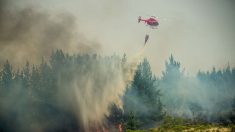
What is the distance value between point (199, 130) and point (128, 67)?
1246 inches

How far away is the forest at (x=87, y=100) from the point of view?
9238cm

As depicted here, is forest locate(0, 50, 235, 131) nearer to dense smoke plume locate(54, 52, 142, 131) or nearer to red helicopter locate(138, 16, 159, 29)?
dense smoke plume locate(54, 52, 142, 131)

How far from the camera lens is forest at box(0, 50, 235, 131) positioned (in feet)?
303

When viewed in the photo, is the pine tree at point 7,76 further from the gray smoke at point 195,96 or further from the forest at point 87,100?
the gray smoke at point 195,96

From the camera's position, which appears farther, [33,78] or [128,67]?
[33,78]

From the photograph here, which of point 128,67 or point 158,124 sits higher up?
point 128,67

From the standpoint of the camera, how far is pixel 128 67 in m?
102

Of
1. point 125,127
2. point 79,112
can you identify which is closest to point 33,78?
point 79,112

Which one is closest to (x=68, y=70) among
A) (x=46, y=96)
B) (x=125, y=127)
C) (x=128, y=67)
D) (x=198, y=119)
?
(x=46, y=96)

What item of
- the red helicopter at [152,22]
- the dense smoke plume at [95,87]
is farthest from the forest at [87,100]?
the red helicopter at [152,22]

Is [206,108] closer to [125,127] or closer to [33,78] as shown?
[125,127]

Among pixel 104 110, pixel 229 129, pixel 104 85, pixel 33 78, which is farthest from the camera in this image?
pixel 33 78

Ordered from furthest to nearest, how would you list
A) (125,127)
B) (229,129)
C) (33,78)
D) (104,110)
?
(33,78) < (104,110) < (125,127) < (229,129)

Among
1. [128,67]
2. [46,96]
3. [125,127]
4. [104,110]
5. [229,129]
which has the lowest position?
[229,129]
